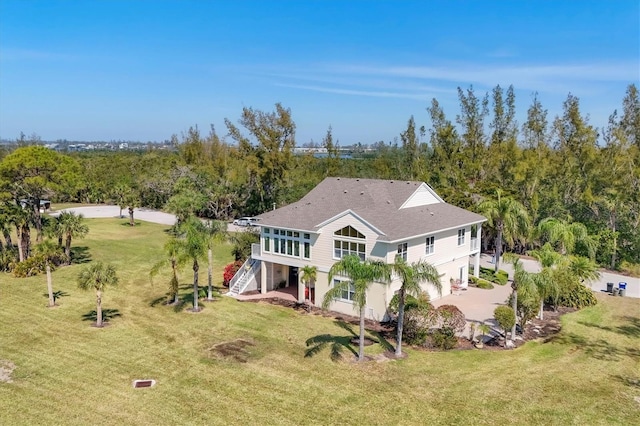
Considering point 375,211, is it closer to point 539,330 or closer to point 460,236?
point 460,236

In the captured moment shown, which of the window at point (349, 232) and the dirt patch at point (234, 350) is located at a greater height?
the window at point (349, 232)

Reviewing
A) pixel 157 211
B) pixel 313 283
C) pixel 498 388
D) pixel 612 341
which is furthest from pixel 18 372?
pixel 157 211

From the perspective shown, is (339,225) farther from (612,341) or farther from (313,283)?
(612,341)

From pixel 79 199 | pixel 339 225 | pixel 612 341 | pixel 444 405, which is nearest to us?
pixel 444 405

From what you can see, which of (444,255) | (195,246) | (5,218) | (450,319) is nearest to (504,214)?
(444,255)

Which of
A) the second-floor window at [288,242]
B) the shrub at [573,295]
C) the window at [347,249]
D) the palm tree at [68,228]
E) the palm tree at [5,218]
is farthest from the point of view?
the palm tree at [68,228]

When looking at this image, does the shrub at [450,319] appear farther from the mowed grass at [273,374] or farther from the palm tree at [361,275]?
the palm tree at [361,275]

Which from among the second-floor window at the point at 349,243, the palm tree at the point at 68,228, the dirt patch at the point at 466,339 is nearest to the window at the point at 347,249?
the second-floor window at the point at 349,243
